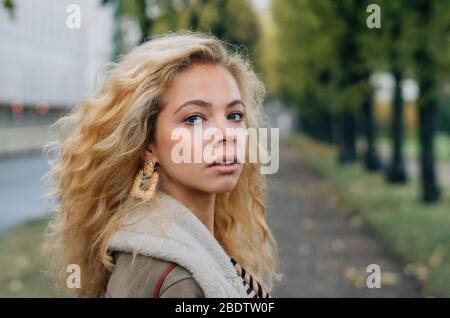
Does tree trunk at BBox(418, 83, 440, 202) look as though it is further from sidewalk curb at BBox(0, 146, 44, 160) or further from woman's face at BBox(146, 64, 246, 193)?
sidewalk curb at BBox(0, 146, 44, 160)

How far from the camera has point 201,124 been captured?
1879mm

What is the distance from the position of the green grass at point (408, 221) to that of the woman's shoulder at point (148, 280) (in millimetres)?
5800

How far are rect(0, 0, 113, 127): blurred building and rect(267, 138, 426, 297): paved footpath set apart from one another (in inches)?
742

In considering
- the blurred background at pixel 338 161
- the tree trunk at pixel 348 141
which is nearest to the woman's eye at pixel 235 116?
the blurred background at pixel 338 161

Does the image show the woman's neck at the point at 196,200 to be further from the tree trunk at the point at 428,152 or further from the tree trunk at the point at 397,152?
the tree trunk at the point at 397,152

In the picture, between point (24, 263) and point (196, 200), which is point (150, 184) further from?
point (24, 263)

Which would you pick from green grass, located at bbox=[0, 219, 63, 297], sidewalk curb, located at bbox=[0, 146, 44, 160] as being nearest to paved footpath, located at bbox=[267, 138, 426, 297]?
green grass, located at bbox=[0, 219, 63, 297]

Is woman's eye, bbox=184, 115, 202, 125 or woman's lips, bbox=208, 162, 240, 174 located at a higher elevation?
woman's eye, bbox=184, 115, 202, 125

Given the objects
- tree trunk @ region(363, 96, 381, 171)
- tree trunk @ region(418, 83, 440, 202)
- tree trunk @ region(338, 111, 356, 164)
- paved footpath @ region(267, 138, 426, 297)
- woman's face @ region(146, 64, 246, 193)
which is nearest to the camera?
woman's face @ region(146, 64, 246, 193)

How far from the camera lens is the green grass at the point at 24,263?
289 inches

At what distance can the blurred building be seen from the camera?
110ft

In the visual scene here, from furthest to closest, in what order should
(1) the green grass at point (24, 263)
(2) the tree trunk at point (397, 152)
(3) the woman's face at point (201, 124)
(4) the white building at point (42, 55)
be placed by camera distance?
(4) the white building at point (42, 55), (2) the tree trunk at point (397, 152), (1) the green grass at point (24, 263), (3) the woman's face at point (201, 124)

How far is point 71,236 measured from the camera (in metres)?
2.15
